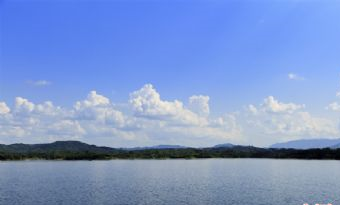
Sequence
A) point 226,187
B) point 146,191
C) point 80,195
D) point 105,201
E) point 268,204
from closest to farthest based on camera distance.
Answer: point 268,204, point 105,201, point 80,195, point 146,191, point 226,187

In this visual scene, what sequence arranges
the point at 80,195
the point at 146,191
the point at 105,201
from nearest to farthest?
the point at 105,201
the point at 80,195
the point at 146,191

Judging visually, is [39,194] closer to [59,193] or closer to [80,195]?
[59,193]

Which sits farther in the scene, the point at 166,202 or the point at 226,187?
the point at 226,187

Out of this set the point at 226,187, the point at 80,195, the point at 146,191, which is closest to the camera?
the point at 80,195

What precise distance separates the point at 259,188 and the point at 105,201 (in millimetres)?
46647

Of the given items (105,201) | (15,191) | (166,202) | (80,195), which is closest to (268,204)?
(166,202)

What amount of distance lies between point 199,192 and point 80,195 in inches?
1229

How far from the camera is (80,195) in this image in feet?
316

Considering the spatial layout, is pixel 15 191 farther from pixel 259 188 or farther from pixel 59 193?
pixel 259 188

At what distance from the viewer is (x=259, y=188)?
109 m

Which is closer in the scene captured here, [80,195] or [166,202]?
[166,202]

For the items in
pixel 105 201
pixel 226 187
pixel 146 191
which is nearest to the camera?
pixel 105 201

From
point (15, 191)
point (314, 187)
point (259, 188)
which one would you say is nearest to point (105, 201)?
point (15, 191)

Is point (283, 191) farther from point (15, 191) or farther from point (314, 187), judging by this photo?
point (15, 191)
